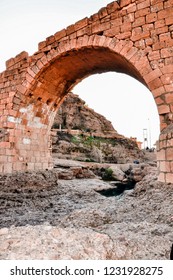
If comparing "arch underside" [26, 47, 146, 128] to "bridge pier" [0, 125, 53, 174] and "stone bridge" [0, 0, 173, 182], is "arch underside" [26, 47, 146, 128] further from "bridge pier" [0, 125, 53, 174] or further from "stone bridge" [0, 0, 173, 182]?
"bridge pier" [0, 125, 53, 174]

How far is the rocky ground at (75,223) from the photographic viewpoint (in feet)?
6.63

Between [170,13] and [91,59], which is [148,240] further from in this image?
[91,59]

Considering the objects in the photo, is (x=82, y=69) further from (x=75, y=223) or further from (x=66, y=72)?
(x=75, y=223)

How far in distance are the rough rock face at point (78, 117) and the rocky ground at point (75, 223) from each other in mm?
23185

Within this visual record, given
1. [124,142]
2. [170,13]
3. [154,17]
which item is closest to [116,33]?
[154,17]

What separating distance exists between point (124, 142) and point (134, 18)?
81.9ft

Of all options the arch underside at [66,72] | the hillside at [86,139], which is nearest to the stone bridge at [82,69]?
the arch underside at [66,72]

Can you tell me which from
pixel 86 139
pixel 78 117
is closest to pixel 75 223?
pixel 86 139

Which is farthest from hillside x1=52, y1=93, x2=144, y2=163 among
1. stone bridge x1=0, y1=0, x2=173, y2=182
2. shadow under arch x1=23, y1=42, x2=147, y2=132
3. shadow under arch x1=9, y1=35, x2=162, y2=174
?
stone bridge x1=0, y1=0, x2=173, y2=182

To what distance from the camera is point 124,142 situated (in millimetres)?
28953

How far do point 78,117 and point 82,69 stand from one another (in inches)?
984

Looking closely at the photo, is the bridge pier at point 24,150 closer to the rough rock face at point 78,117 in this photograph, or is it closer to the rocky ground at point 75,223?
the rocky ground at point 75,223

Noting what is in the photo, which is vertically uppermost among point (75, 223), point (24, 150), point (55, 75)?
point (55, 75)

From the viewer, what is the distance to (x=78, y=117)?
1230 inches
